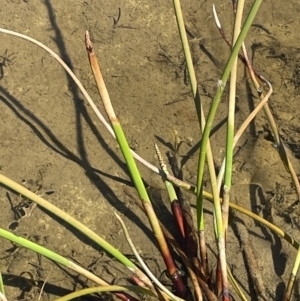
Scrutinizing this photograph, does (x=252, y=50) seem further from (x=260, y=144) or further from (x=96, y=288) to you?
(x=96, y=288)

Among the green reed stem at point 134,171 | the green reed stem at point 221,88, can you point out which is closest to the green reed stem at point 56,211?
the green reed stem at point 134,171

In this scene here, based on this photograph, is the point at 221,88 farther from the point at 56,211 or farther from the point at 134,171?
the point at 56,211

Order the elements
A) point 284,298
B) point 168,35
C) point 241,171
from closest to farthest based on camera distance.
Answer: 1. point 284,298
2. point 241,171
3. point 168,35

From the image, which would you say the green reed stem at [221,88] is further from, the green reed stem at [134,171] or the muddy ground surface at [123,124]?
the muddy ground surface at [123,124]

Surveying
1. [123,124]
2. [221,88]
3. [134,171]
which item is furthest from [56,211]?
[123,124]

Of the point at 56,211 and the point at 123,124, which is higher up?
the point at 123,124

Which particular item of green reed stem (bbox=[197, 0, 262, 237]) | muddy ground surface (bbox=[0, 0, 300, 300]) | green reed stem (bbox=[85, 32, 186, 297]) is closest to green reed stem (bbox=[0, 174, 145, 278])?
green reed stem (bbox=[85, 32, 186, 297])

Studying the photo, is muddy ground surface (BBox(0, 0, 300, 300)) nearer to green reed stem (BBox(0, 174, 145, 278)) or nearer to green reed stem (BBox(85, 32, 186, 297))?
green reed stem (BBox(85, 32, 186, 297))

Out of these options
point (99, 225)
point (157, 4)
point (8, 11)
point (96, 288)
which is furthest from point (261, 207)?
point (8, 11)
